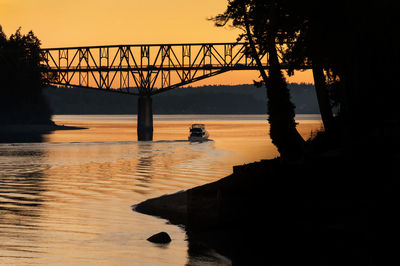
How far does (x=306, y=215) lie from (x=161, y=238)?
A: 522cm

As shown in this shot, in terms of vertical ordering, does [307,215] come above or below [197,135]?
above

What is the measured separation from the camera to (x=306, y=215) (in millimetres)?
23625

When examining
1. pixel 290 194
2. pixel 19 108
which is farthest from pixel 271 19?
pixel 19 108

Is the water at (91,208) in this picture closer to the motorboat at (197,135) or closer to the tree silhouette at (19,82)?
the motorboat at (197,135)

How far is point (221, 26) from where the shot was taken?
4012 cm

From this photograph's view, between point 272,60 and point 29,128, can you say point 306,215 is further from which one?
point 29,128

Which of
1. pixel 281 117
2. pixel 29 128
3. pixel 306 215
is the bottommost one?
pixel 29 128

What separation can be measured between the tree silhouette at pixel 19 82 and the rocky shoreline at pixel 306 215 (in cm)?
12938

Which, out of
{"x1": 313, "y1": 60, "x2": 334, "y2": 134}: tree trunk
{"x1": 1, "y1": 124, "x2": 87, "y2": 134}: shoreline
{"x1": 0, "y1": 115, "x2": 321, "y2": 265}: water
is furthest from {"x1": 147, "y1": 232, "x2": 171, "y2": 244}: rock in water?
{"x1": 1, "y1": 124, "x2": 87, "y2": 134}: shoreline

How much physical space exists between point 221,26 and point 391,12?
1114 centimetres

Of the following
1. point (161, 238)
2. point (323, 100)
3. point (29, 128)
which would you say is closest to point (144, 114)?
point (29, 128)

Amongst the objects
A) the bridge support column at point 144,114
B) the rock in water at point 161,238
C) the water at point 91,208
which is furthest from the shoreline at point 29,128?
the rock in water at point 161,238

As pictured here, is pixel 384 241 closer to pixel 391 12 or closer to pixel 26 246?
pixel 26 246

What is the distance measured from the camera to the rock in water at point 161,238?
1000 inches
